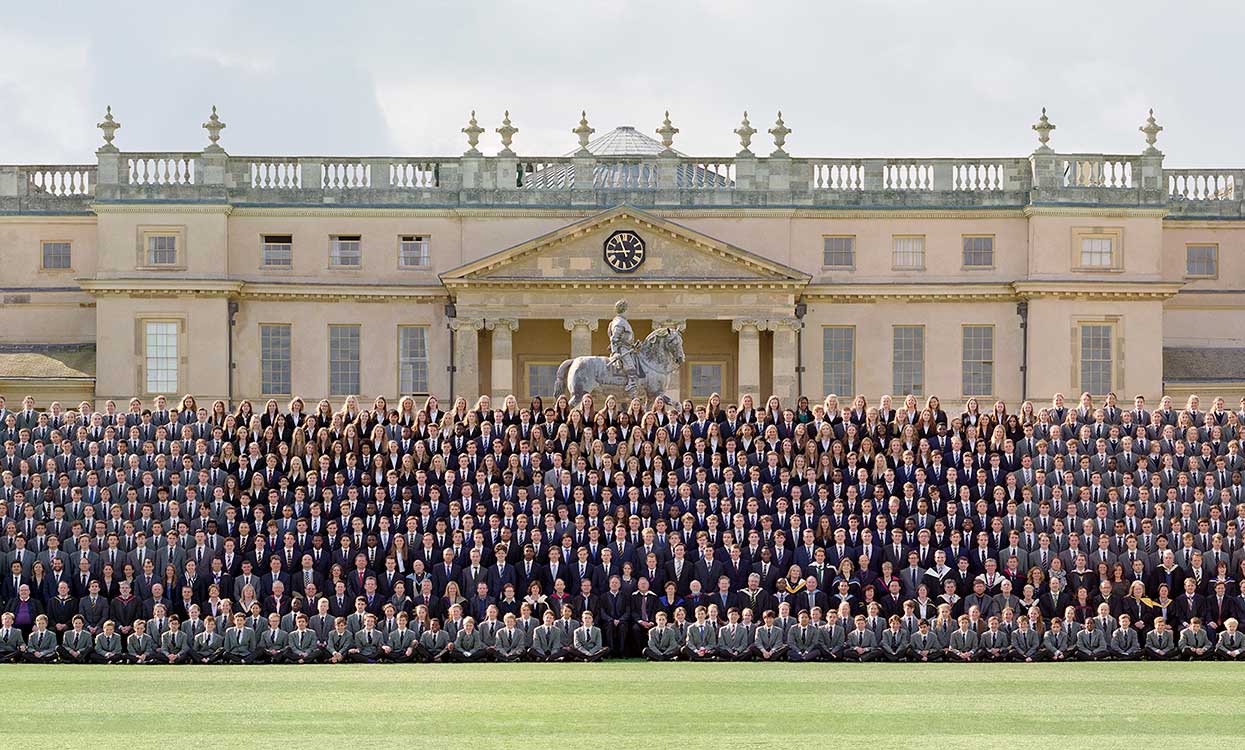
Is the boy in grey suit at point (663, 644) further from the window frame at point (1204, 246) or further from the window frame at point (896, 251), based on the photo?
the window frame at point (1204, 246)

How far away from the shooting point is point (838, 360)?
4662 centimetres

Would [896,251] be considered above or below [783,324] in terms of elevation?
above

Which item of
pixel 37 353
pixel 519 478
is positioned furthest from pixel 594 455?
pixel 37 353

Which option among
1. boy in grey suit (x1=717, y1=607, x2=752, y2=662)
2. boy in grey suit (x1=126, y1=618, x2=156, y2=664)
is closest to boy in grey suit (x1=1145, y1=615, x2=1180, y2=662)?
boy in grey suit (x1=717, y1=607, x2=752, y2=662)

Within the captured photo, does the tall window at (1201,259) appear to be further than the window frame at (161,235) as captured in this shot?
Yes

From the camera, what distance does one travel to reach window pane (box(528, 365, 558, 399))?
46.8 metres

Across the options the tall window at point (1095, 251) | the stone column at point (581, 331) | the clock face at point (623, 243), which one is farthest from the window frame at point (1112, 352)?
the stone column at point (581, 331)

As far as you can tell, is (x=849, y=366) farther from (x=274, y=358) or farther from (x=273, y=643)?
(x=273, y=643)

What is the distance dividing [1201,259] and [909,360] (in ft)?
27.2

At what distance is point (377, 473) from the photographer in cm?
2595

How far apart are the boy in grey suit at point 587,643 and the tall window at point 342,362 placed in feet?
81.2

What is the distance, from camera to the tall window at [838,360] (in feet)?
152

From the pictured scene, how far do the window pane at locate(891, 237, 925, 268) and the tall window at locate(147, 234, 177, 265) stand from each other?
1708 centimetres

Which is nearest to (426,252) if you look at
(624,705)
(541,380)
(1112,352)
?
(541,380)
